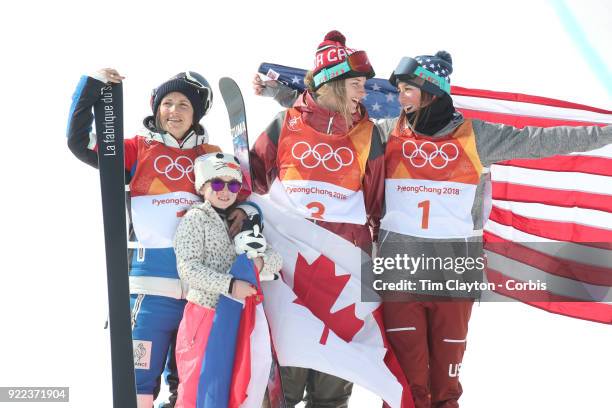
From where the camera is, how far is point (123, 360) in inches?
132

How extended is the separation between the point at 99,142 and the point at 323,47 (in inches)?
45.2

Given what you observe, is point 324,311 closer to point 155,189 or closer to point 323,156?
point 323,156

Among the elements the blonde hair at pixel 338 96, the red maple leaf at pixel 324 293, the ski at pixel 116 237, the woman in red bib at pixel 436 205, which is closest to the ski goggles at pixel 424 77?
the woman in red bib at pixel 436 205

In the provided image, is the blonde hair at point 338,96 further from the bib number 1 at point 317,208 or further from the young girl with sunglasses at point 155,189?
the young girl with sunglasses at point 155,189

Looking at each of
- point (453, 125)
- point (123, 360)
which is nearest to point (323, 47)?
point (453, 125)

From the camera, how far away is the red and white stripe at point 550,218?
4.61 m

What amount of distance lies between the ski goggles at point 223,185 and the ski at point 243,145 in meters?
0.16

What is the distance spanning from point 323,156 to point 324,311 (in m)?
0.72

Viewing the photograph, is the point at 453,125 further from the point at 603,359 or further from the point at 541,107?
the point at 603,359

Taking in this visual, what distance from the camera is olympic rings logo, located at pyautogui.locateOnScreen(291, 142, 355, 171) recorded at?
3.58 m

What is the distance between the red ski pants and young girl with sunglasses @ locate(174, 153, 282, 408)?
0.63m

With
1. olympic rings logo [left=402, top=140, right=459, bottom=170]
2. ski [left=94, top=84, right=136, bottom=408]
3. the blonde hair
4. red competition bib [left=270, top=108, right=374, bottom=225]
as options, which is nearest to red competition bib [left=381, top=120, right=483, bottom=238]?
olympic rings logo [left=402, top=140, right=459, bottom=170]

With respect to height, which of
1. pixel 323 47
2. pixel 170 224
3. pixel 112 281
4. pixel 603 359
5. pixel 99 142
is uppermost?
pixel 323 47

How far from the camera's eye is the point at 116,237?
11.4 ft
